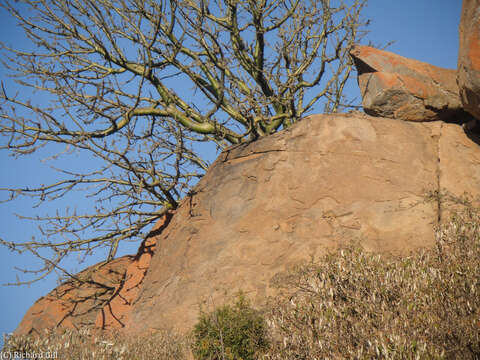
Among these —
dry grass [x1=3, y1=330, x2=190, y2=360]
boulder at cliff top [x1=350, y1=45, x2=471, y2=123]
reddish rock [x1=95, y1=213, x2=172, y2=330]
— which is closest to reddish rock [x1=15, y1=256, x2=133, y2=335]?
reddish rock [x1=95, y1=213, x2=172, y2=330]

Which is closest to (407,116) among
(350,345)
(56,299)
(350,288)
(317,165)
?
(317,165)

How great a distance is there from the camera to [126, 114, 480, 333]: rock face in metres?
6.61

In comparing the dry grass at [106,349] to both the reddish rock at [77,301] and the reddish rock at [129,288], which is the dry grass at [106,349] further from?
the reddish rock at [77,301]

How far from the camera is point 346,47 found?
35.2 ft

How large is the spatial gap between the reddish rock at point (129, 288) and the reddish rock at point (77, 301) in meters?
0.21

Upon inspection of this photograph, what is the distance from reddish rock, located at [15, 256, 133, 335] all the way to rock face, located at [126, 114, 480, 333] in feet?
6.62

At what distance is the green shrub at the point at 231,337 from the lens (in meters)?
5.08

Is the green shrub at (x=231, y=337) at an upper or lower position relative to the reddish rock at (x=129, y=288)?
lower

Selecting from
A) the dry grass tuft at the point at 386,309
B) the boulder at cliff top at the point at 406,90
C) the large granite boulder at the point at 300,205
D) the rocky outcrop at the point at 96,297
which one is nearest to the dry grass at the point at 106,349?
the large granite boulder at the point at 300,205

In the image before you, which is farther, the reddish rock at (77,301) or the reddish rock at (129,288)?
the reddish rock at (77,301)

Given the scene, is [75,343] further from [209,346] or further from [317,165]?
[317,165]

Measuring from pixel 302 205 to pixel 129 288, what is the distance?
4.46 meters

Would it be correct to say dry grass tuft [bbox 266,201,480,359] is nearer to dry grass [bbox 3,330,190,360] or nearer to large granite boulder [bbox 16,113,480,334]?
large granite boulder [bbox 16,113,480,334]

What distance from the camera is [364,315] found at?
448 cm
